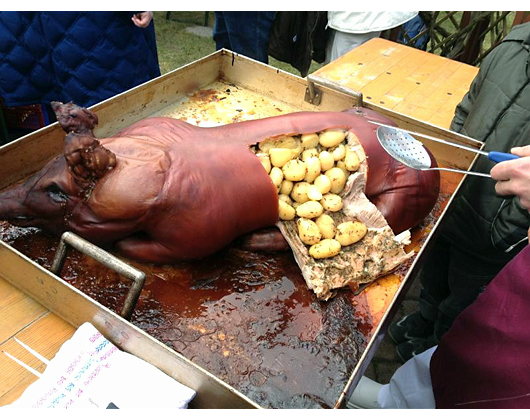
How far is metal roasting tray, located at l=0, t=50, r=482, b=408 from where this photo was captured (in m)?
1.12

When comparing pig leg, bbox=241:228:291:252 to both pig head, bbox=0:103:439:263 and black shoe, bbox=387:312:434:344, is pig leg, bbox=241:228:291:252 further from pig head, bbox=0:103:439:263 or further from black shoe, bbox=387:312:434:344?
black shoe, bbox=387:312:434:344

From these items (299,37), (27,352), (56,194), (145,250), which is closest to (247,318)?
(145,250)

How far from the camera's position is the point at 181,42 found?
539 cm

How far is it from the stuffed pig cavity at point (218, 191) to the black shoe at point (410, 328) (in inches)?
35.2

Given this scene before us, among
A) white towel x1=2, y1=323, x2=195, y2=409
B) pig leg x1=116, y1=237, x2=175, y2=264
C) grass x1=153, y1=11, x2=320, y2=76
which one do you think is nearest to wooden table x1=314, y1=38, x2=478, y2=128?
pig leg x1=116, y1=237, x2=175, y2=264

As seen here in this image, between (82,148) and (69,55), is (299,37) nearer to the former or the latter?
(69,55)

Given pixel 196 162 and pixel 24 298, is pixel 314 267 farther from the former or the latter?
pixel 24 298

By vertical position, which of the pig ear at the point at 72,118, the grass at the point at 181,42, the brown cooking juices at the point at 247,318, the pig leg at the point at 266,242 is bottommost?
the grass at the point at 181,42

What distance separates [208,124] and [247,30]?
57.4 inches

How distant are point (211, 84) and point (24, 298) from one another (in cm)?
148

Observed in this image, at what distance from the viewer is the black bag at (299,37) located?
10.9ft

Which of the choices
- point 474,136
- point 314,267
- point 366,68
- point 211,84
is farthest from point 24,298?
point 366,68

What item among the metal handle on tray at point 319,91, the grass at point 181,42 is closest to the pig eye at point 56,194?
the metal handle on tray at point 319,91

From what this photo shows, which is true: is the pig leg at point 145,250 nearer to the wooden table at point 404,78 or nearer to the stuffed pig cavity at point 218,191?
the stuffed pig cavity at point 218,191
